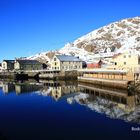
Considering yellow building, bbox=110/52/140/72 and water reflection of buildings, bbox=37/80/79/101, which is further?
yellow building, bbox=110/52/140/72

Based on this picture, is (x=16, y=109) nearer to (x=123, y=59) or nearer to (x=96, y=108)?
(x=96, y=108)

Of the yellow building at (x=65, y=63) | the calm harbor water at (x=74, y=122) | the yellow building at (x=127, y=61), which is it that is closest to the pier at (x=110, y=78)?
the yellow building at (x=127, y=61)

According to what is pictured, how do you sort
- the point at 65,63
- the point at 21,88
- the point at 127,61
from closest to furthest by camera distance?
the point at 21,88
the point at 127,61
the point at 65,63

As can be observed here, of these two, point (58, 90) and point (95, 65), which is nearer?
point (58, 90)

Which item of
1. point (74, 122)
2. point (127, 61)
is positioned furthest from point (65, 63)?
point (74, 122)

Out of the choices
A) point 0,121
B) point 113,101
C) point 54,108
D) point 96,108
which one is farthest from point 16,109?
point 113,101

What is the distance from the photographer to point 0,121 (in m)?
32.8

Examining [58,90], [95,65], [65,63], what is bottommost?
[58,90]

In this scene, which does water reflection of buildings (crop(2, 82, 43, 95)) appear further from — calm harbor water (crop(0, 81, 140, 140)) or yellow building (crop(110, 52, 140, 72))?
calm harbor water (crop(0, 81, 140, 140))

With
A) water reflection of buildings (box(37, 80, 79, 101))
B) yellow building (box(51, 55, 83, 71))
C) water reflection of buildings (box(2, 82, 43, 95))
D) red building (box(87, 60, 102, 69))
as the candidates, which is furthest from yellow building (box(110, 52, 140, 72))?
yellow building (box(51, 55, 83, 71))

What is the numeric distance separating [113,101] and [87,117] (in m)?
12.4

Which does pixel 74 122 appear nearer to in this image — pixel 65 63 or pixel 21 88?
pixel 21 88

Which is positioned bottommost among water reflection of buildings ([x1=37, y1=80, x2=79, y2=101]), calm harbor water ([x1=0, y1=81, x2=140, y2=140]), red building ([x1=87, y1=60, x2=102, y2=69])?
calm harbor water ([x1=0, y1=81, x2=140, y2=140])

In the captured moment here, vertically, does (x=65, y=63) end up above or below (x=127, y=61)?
above
